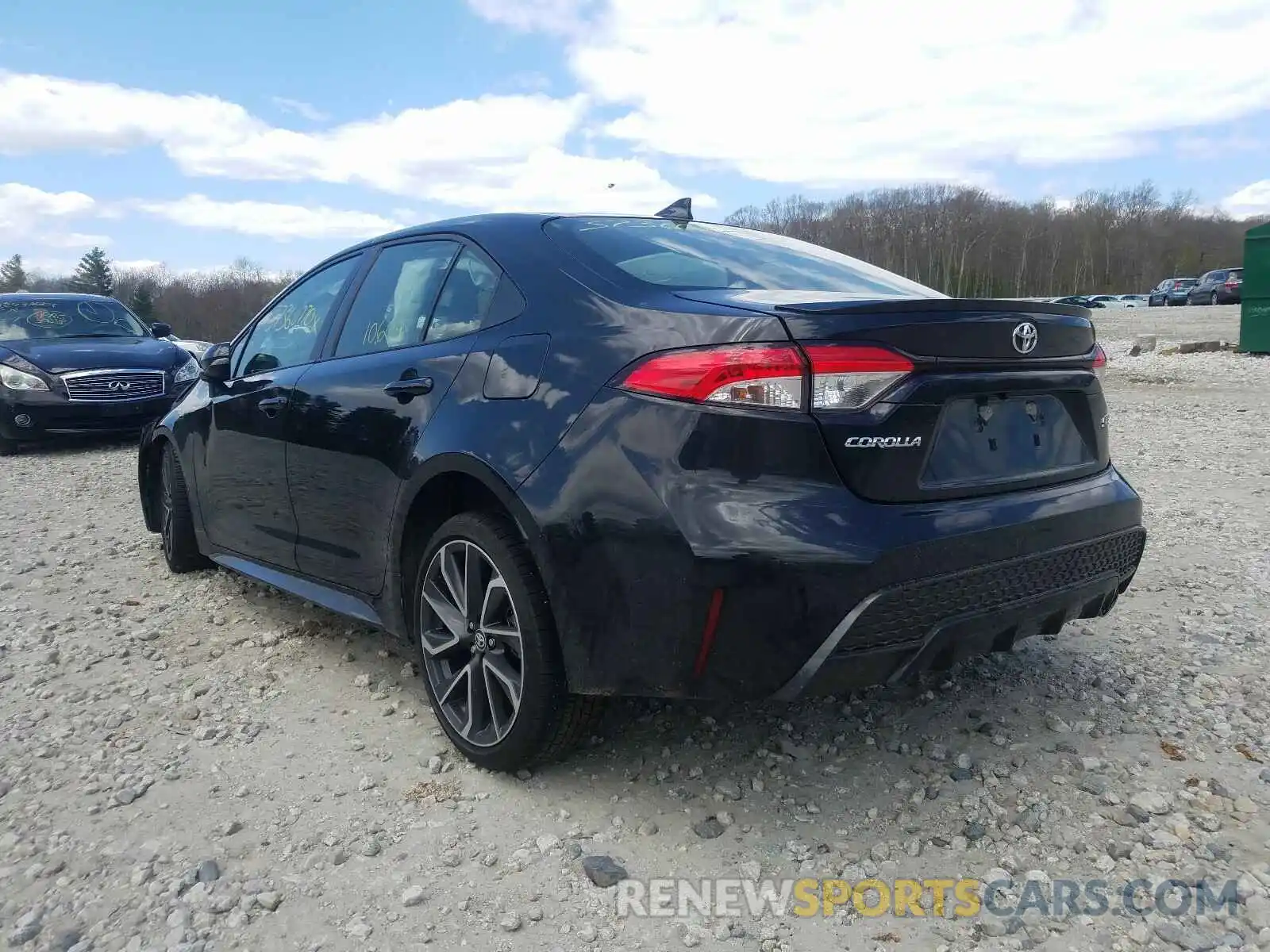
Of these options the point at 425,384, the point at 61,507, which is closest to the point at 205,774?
the point at 425,384

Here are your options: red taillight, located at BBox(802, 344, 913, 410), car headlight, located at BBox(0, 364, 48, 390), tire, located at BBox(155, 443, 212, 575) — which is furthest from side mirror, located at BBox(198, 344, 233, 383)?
car headlight, located at BBox(0, 364, 48, 390)

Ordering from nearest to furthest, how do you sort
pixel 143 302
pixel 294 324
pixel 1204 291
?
pixel 294 324
pixel 1204 291
pixel 143 302

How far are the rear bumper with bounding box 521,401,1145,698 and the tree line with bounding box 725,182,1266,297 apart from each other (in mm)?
88022

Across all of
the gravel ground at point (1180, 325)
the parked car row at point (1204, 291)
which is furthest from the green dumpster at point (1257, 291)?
the parked car row at point (1204, 291)

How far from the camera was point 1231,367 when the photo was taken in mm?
15570

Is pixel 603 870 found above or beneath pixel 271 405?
beneath

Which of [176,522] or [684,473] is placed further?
[176,522]

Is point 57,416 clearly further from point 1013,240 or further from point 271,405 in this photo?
point 1013,240

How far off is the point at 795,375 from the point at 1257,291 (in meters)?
17.6

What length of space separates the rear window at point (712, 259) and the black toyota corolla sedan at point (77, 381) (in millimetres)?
8536

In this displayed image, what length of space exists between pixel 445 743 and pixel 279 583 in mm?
1240

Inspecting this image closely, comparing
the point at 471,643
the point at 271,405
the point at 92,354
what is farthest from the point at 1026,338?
the point at 92,354

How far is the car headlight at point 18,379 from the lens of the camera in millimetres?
9930

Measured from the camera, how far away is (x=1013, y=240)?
318 feet
